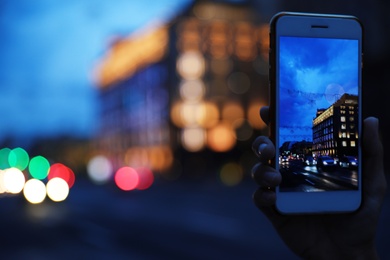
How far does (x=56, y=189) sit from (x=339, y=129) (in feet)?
83.0

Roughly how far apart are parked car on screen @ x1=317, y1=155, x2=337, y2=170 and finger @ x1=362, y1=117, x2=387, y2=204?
0.45 ft

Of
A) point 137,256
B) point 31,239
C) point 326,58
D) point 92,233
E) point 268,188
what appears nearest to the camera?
point 268,188

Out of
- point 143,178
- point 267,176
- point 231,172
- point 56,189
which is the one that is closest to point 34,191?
point 56,189

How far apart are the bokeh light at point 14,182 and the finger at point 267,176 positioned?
→ 83.1 feet

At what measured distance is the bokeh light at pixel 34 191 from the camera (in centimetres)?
2607

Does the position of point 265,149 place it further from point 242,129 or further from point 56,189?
point 242,129

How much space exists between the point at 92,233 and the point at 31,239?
1636mm

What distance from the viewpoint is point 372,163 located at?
251 centimetres

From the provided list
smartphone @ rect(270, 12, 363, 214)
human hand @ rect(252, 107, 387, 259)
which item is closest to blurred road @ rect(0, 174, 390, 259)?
human hand @ rect(252, 107, 387, 259)

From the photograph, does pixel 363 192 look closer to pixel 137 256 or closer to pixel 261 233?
pixel 137 256

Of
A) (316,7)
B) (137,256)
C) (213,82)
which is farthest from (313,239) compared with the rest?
(213,82)

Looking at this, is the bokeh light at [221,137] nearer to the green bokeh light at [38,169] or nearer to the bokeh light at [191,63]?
the bokeh light at [191,63]

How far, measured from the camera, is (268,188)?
234cm

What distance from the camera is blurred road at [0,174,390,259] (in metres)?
12.7
